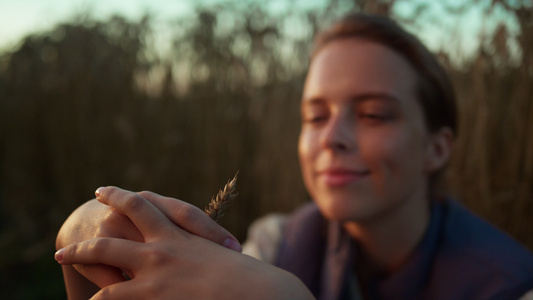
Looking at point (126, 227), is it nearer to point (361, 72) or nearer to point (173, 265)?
point (173, 265)

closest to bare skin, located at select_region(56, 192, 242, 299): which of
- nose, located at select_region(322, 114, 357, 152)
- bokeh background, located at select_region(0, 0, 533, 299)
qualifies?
nose, located at select_region(322, 114, 357, 152)

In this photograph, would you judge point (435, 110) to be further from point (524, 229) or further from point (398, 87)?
point (524, 229)

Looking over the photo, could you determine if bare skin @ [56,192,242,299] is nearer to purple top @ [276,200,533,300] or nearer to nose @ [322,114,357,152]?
nose @ [322,114,357,152]

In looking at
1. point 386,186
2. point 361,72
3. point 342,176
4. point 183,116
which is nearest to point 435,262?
point 386,186

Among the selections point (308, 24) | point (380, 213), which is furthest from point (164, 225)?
point (308, 24)

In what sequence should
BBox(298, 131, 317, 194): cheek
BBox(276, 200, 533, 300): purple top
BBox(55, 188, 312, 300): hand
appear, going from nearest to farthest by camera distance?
BBox(55, 188, 312, 300): hand, BBox(276, 200, 533, 300): purple top, BBox(298, 131, 317, 194): cheek

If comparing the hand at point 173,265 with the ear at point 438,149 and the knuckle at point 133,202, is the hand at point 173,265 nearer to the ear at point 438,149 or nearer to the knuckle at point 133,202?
the knuckle at point 133,202
